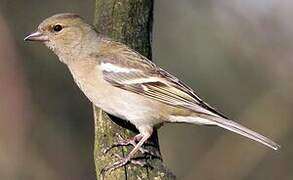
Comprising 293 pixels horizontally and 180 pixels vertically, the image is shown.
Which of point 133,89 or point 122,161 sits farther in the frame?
point 133,89

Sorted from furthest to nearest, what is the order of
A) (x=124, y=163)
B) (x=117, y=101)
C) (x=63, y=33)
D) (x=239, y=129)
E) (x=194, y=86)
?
1. (x=194, y=86)
2. (x=63, y=33)
3. (x=117, y=101)
4. (x=239, y=129)
5. (x=124, y=163)

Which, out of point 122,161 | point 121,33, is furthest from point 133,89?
point 122,161

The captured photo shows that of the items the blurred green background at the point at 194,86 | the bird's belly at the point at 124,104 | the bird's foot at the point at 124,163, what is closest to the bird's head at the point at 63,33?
the bird's belly at the point at 124,104

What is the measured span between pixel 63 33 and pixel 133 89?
0.83 meters

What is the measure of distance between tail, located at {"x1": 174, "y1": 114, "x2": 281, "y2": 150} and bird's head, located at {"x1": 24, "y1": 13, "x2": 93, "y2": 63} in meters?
1.12

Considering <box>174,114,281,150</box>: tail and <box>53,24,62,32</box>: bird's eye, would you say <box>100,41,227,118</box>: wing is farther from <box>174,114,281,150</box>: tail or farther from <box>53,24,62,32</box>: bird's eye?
<box>53,24,62,32</box>: bird's eye

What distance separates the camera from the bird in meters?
6.63

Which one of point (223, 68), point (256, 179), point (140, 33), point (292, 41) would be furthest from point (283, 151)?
point (140, 33)

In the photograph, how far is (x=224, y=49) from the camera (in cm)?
1240

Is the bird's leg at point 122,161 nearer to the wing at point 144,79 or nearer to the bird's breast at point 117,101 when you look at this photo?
the bird's breast at point 117,101

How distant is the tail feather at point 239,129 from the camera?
6328 mm

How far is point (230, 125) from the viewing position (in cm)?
651

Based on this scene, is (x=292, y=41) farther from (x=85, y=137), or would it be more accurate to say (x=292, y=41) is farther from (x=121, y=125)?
(x=121, y=125)

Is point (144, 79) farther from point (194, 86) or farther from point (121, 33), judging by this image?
point (194, 86)
